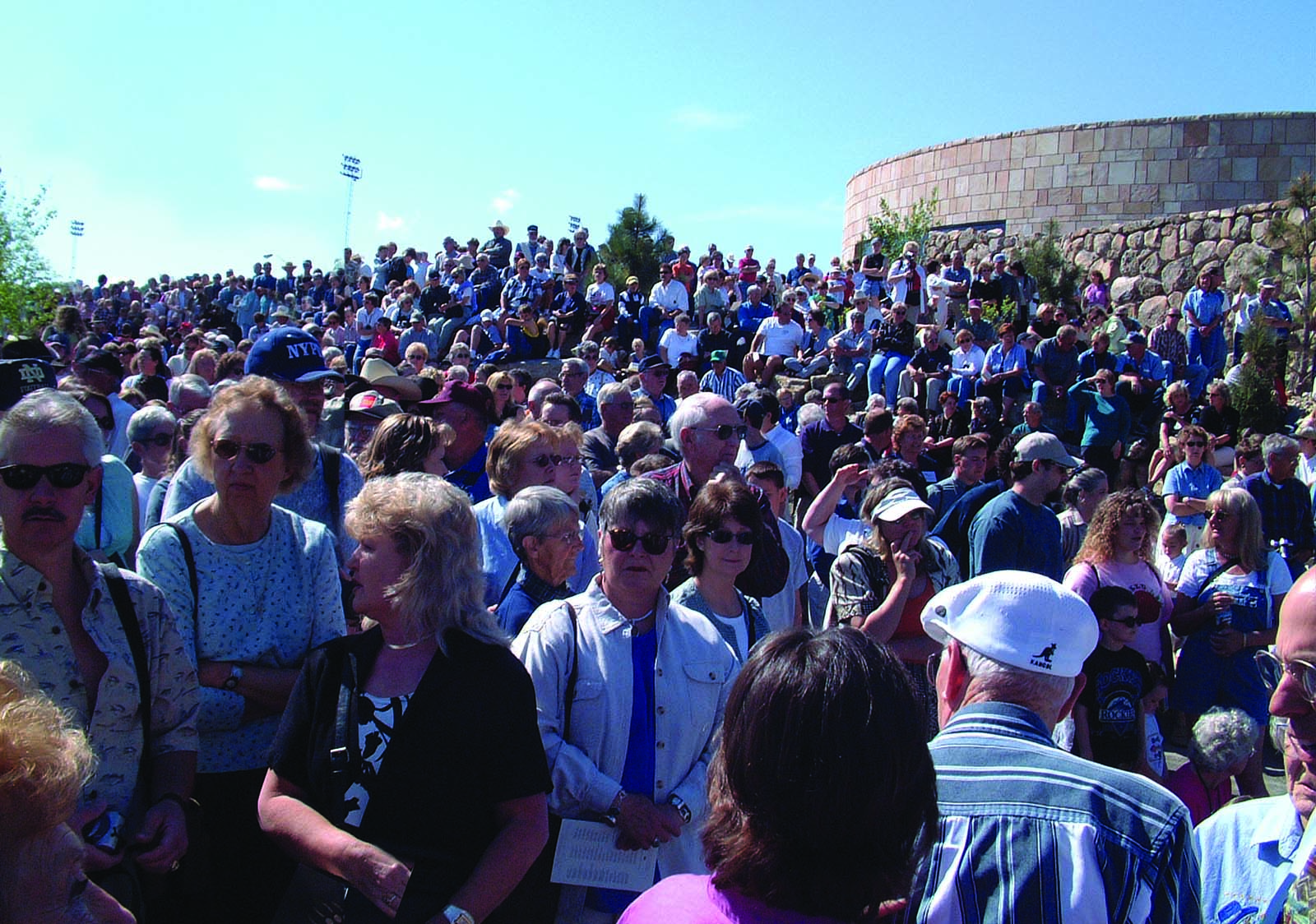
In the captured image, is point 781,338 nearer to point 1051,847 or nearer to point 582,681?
point 582,681

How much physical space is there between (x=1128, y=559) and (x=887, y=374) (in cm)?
867

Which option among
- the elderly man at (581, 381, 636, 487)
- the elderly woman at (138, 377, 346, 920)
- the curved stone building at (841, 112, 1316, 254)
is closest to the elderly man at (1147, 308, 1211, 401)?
the curved stone building at (841, 112, 1316, 254)

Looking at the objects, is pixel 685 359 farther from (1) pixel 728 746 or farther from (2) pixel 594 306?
(1) pixel 728 746

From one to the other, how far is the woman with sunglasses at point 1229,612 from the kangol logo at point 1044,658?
12.5 feet

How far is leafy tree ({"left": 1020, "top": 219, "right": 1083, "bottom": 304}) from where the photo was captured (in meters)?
20.7

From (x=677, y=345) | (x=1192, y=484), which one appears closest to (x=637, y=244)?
(x=677, y=345)

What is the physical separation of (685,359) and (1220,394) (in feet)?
20.7

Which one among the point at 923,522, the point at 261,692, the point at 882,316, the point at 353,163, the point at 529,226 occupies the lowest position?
the point at 261,692

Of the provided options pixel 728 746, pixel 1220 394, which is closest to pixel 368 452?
pixel 728 746

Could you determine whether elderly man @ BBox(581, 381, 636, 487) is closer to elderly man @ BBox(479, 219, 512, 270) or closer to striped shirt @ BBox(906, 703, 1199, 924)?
striped shirt @ BBox(906, 703, 1199, 924)

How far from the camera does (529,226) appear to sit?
20.2m

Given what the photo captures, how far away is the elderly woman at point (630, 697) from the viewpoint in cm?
279

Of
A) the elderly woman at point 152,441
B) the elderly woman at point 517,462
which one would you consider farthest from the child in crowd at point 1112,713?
the elderly woman at point 152,441

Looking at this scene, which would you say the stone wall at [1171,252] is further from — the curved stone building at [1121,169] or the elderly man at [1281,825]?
the elderly man at [1281,825]
